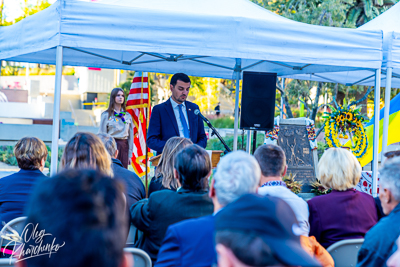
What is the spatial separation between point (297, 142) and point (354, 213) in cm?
364

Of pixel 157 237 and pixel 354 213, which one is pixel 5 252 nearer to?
pixel 157 237

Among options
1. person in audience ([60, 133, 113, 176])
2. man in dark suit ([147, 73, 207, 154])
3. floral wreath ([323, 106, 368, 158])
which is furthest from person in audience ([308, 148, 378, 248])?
floral wreath ([323, 106, 368, 158])

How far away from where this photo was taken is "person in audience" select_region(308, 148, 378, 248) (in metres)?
2.52

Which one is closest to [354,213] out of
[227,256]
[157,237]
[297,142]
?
[157,237]

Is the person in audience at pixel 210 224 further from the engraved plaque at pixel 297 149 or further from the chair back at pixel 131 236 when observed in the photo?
the engraved plaque at pixel 297 149

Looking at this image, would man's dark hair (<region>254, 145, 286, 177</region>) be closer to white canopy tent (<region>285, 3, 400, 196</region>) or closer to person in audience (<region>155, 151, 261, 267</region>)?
person in audience (<region>155, 151, 261, 267</region>)

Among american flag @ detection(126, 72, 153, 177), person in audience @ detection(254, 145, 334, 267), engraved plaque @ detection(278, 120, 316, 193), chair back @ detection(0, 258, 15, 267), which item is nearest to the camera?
chair back @ detection(0, 258, 15, 267)

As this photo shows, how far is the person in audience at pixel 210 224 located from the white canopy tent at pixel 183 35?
6.64 ft

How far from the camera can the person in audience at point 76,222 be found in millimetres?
775

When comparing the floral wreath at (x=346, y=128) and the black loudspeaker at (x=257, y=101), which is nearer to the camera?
the black loudspeaker at (x=257, y=101)

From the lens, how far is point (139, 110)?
6.55 metres

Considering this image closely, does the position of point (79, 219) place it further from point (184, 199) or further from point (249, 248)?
point (184, 199)

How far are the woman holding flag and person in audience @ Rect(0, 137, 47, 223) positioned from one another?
301 cm

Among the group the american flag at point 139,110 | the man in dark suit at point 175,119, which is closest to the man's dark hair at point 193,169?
the man in dark suit at point 175,119
